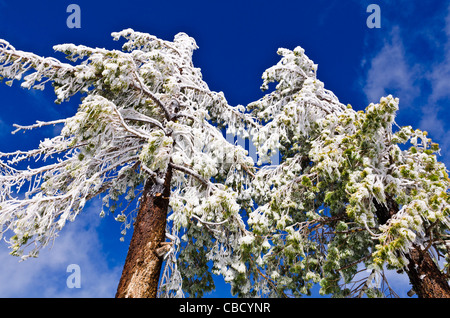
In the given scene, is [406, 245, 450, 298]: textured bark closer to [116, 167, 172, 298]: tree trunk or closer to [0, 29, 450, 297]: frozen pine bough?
[0, 29, 450, 297]: frozen pine bough

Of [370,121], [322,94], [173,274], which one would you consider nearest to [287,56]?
[322,94]

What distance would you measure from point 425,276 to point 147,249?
5460 mm

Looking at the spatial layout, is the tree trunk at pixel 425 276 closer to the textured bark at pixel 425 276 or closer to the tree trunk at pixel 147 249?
the textured bark at pixel 425 276

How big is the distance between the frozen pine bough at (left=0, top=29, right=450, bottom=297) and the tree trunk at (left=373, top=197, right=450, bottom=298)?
0.03 m

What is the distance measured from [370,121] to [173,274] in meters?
5.10

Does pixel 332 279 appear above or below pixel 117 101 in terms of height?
below

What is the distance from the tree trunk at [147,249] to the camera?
5.19 metres

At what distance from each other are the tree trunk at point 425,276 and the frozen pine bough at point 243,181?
0.03 metres

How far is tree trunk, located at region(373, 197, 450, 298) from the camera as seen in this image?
5.13m

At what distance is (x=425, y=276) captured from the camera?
5293 millimetres

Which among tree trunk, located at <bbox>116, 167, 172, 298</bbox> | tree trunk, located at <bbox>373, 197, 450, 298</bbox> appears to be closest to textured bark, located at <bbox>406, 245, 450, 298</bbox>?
tree trunk, located at <bbox>373, 197, 450, 298</bbox>

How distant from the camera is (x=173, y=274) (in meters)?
6.04

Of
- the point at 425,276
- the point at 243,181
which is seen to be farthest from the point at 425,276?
the point at 243,181
